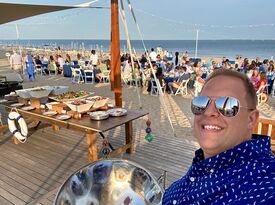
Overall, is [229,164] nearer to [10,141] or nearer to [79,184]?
[79,184]

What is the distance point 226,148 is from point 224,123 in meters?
0.09

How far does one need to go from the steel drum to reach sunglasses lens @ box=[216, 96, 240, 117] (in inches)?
35.0

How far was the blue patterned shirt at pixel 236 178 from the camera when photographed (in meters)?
0.78

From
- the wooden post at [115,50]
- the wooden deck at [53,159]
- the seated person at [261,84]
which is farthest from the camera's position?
the seated person at [261,84]

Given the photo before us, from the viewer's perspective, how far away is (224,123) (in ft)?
3.22

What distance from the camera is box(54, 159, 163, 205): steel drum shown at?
170 cm

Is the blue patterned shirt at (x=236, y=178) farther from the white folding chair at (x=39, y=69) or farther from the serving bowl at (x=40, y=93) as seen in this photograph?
the white folding chair at (x=39, y=69)

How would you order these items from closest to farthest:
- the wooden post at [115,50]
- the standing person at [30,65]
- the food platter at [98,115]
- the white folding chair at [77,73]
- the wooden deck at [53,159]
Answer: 1. the wooden deck at [53,159]
2. the food platter at [98,115]
3. the wooden post at [115,50]
4. the standing person at [30,65]
5. the white folding chair at [77,73]

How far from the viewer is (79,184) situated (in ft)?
5.57

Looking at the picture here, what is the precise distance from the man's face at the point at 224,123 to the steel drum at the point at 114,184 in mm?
790

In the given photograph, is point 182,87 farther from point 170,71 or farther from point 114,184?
point 114,184

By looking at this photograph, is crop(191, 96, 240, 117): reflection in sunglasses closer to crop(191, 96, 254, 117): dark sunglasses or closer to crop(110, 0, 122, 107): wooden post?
crop(191, 96, 254, 117): dark sunglasses

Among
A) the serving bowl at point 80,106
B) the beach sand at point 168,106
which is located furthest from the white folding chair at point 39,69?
the serving bowl at point 80,106

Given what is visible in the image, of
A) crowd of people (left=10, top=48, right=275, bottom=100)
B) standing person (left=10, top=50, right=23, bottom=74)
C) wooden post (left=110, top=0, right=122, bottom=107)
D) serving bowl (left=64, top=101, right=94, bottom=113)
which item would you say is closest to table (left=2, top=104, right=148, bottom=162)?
serving bowl (left=64, top=101, right=94, bottom=113)
